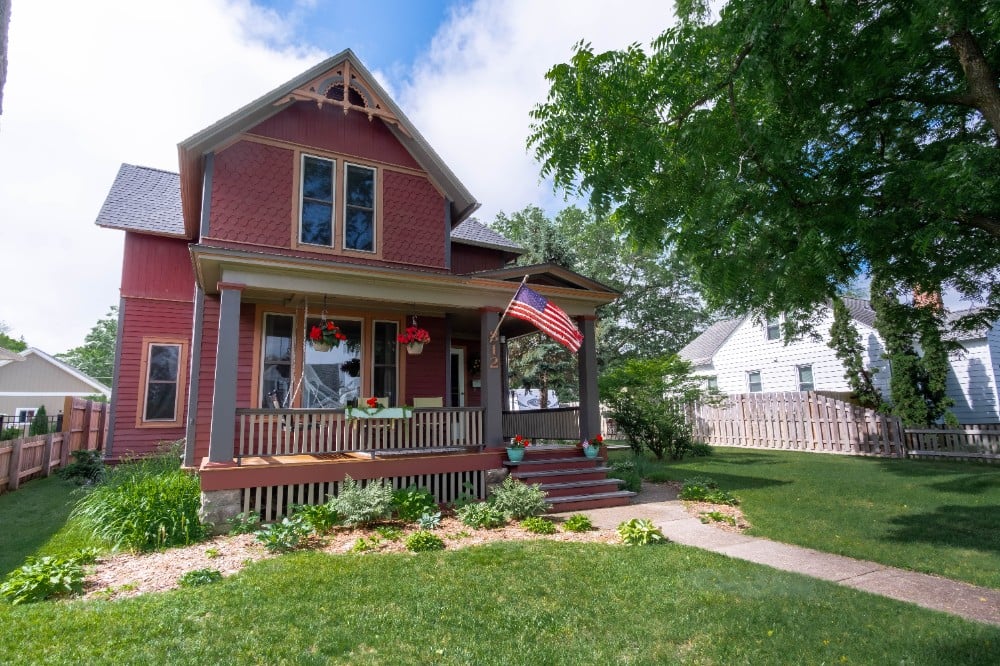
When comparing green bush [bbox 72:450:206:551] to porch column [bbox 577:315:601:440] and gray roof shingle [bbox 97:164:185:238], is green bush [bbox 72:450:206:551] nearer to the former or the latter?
porch column [bbox 577:315:601:440]

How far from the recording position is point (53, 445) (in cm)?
1309

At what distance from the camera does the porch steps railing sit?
867cm

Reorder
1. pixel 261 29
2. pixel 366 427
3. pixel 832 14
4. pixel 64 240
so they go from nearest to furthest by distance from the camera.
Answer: pixel 832 14 → pixel 261 29 → pixel 366 427 → pixel 64 240

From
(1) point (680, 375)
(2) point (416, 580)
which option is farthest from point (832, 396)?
(2) point (416, 580)

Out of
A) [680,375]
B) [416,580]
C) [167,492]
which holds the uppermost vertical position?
[680,375]

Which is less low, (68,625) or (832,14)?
(832,14)

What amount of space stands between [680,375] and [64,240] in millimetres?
68048

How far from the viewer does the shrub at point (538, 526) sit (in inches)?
274

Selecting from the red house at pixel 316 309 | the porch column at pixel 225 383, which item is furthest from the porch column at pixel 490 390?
the porch column at pixel 225 383

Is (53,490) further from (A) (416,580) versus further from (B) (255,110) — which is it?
(A) (416,580)

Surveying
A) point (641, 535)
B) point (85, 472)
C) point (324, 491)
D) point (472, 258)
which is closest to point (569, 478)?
point (641, 535)

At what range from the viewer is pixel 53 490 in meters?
10.6

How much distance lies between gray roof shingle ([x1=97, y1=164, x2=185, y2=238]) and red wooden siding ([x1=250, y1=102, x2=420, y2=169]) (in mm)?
4215

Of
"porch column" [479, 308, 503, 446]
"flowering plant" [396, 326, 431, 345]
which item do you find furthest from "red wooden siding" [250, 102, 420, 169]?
"porch column" [479, 308, 503, 446]
